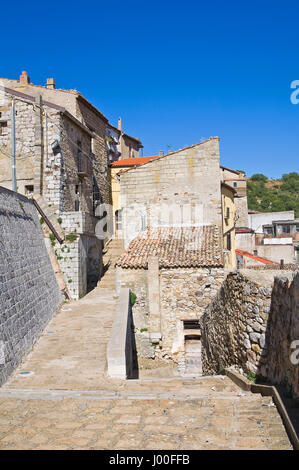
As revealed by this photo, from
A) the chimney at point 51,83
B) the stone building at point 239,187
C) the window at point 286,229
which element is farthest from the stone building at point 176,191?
the window at point 286,229

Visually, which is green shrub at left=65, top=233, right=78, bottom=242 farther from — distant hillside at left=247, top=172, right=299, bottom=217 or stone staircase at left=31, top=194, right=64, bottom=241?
distant hillside at left=247, top=172, right=299, bottom=217

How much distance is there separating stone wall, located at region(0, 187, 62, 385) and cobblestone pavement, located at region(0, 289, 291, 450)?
33.5 inches

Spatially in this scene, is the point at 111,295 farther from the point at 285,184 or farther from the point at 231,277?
the point at 285,184

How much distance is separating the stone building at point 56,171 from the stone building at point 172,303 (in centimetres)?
271

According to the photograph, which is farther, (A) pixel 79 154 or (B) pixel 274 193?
(B) pixel 274 193

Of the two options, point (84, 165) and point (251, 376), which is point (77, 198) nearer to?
point (84, 165)

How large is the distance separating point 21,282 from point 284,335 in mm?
7497

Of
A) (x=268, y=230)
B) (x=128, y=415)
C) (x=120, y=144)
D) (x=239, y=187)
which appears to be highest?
(x=120, y=144)

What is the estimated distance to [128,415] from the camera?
5.21m

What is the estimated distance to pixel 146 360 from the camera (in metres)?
15.2

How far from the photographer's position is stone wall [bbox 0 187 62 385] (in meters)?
8.77

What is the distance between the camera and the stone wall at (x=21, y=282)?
28.8ft

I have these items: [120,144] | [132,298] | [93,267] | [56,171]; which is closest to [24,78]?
[56,171]
